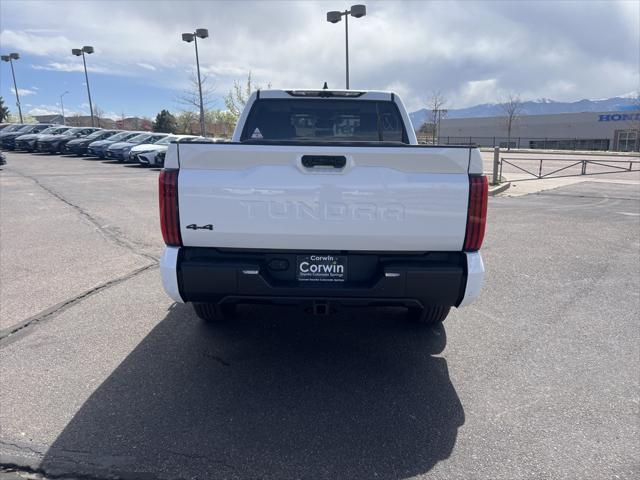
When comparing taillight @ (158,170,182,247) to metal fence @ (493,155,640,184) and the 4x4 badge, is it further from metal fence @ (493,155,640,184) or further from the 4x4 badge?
metal fence @ (493,155,640,184)

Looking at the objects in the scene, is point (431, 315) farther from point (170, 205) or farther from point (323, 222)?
point (170, 205)

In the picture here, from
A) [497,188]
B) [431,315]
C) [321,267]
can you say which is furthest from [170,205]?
[497,188]

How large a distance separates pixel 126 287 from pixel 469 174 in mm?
4187

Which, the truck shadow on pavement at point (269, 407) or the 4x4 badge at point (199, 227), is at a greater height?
the 4x4 badge at point (199, 227)

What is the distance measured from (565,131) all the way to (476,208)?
264 ft

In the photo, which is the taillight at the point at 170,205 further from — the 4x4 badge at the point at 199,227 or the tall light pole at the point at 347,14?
the tall light pole at the point at 347,14

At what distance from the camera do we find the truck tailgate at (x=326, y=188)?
2.95m

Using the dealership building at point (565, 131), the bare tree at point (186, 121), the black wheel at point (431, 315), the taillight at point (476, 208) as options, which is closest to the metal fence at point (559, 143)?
the dealership building at point (565, 131)

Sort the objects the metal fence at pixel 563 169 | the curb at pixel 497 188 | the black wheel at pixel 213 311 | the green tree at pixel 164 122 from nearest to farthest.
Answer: the black wheel at pixel 213 311, the curb at pixel 497 188, the metal fence at pixel 563 169, the green tree at pixel 164 122

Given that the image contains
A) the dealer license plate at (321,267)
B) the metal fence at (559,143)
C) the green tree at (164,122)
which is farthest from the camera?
the metal fence at (559,143)

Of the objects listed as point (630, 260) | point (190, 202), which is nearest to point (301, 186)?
point (190, 202)

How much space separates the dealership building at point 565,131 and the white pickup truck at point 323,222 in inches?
2461

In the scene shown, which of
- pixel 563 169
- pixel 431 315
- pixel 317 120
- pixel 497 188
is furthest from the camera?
pixel 563 169

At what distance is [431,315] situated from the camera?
405 cm
